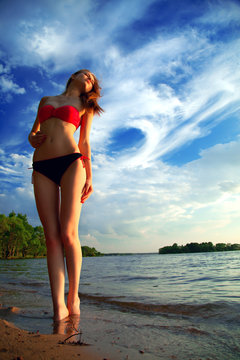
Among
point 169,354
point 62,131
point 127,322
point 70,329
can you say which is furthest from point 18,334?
point 62,131

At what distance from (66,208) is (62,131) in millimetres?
826

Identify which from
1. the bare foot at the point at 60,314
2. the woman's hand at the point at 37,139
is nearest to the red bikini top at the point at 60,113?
the woman's hand at the point at 37,139

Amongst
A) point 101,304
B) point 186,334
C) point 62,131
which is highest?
point 62,131

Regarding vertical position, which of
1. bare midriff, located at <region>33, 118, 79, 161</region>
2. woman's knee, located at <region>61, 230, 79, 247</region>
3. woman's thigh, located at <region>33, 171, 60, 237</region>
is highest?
Result: bare midriff, located at <region>33, 118, 79, 161</region>

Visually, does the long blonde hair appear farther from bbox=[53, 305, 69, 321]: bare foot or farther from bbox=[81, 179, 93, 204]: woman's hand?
bbox=[53, 305, 69, 321]: bare foot

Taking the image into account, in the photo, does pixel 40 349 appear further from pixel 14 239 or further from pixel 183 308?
pixel 14 239

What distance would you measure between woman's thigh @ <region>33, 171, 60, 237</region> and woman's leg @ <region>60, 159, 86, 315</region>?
0.11 meters

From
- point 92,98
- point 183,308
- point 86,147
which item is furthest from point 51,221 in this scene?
point 183,308

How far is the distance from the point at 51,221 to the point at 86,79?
1782 millimetres

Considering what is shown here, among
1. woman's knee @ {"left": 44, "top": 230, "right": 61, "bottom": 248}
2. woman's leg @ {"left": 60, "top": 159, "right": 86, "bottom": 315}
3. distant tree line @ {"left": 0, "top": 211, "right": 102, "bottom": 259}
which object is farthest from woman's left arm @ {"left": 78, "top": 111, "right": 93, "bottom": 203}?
distant tree line @ {"left": 0, "top": 211, "right": 102, "bottom": 259}

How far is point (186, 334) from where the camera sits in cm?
204

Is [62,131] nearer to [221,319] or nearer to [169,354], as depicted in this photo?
[169,354]

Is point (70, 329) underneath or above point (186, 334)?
above

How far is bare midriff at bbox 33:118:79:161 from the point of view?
2.33 metres
